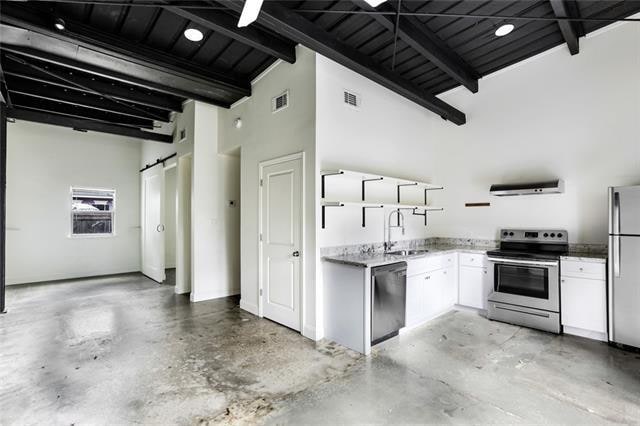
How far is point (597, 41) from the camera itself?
372 centimetres

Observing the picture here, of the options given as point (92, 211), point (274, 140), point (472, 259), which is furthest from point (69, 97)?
point (472, 259)

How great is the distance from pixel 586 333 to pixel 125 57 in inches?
240

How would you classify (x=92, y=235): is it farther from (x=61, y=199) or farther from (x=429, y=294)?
(x=429, y=294)

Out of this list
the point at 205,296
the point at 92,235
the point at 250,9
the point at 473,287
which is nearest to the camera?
the point at 250,9

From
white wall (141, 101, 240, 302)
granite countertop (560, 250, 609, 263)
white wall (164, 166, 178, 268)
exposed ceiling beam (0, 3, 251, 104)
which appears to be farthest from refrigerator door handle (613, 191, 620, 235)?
white wall (164, 166, 178, 268)

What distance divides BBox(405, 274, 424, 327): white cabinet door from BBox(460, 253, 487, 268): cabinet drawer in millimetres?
971

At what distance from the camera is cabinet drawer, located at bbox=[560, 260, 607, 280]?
10.8 ft

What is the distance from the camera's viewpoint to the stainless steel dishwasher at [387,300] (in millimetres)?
3135

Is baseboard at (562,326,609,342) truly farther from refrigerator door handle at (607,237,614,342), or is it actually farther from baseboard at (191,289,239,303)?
baseboard at (191,289,239,303)

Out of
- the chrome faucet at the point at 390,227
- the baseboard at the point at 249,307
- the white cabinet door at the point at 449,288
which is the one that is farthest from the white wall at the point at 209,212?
the white cabinet door at the point at 449,288

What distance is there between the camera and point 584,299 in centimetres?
340

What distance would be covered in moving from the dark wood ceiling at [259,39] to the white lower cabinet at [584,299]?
102 inches

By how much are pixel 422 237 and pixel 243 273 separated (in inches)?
120

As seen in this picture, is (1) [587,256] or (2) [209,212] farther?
(2) [209,212]
